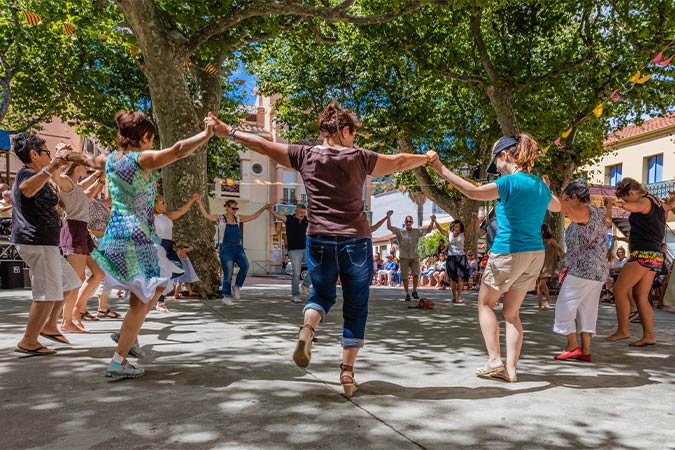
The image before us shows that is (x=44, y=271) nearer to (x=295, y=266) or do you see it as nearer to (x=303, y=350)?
(x=303, y=350)

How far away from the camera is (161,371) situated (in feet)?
13.4

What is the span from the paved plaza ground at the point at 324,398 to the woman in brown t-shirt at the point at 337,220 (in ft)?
1.66

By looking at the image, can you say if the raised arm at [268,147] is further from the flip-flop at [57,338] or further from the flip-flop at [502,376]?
the flip-flop at [57,338]

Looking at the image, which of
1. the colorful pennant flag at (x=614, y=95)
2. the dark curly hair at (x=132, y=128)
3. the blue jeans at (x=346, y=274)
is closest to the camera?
the blue jeans at (x=346, y=274)

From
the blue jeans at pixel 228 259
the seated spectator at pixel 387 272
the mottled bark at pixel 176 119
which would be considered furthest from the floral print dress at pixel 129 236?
the seated spectator at pixel 387 272

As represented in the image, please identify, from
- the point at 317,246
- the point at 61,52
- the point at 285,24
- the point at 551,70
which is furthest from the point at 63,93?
the point at 317,246

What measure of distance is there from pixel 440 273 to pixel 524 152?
16.1m

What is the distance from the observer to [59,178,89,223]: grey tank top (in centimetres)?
596

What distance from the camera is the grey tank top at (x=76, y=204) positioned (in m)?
5.96

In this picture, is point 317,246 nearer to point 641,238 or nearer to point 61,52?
point 641,238

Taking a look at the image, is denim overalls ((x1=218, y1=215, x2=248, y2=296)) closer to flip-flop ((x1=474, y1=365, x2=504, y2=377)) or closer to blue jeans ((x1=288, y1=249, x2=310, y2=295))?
blue jeans ((x1=288, y1=249, x2=310, y2=295))

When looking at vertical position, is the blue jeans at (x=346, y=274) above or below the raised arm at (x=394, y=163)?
below

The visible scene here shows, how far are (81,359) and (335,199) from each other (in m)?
2.59

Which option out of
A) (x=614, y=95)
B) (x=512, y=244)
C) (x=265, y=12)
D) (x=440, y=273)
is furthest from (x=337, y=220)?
(x=440, y=273)
